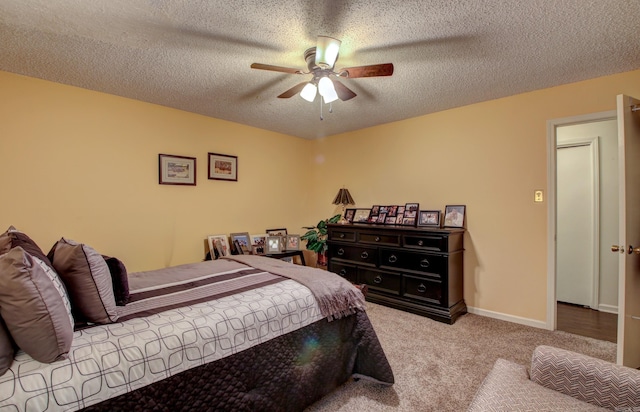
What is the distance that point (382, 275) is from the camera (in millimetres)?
3543

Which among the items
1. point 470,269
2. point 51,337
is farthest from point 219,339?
point 470,269

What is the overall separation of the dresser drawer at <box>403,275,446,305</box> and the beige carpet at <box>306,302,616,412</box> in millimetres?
219

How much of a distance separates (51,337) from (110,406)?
332 mm

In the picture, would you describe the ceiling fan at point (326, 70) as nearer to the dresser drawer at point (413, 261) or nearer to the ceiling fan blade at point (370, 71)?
the ceiling fan blade at point (370, 71)

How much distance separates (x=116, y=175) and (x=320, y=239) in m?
2.68

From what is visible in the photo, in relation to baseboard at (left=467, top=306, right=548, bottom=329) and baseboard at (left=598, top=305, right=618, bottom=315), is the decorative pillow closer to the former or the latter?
baseboard at (left=467, top=306, right=548, bottom=329)

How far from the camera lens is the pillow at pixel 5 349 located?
3.17ft

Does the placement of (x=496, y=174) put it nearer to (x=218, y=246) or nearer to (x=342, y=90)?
(x=342, y=90)

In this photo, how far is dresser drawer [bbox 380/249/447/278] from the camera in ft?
10.2

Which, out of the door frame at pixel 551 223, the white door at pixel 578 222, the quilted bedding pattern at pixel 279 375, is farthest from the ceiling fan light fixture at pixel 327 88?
the white door at pixel 578 222

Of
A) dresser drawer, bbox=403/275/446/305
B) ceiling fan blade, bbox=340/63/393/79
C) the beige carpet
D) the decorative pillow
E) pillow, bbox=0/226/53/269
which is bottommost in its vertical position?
the beige carpet

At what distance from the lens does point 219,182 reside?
12.6 ft

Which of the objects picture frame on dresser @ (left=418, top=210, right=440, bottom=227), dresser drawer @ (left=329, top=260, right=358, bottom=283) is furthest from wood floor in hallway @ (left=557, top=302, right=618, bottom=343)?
dresser drawer @ (left=329, top=260, right=358, bottom=283)

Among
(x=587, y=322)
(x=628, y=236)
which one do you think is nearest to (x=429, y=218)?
(x=628, y=236)
